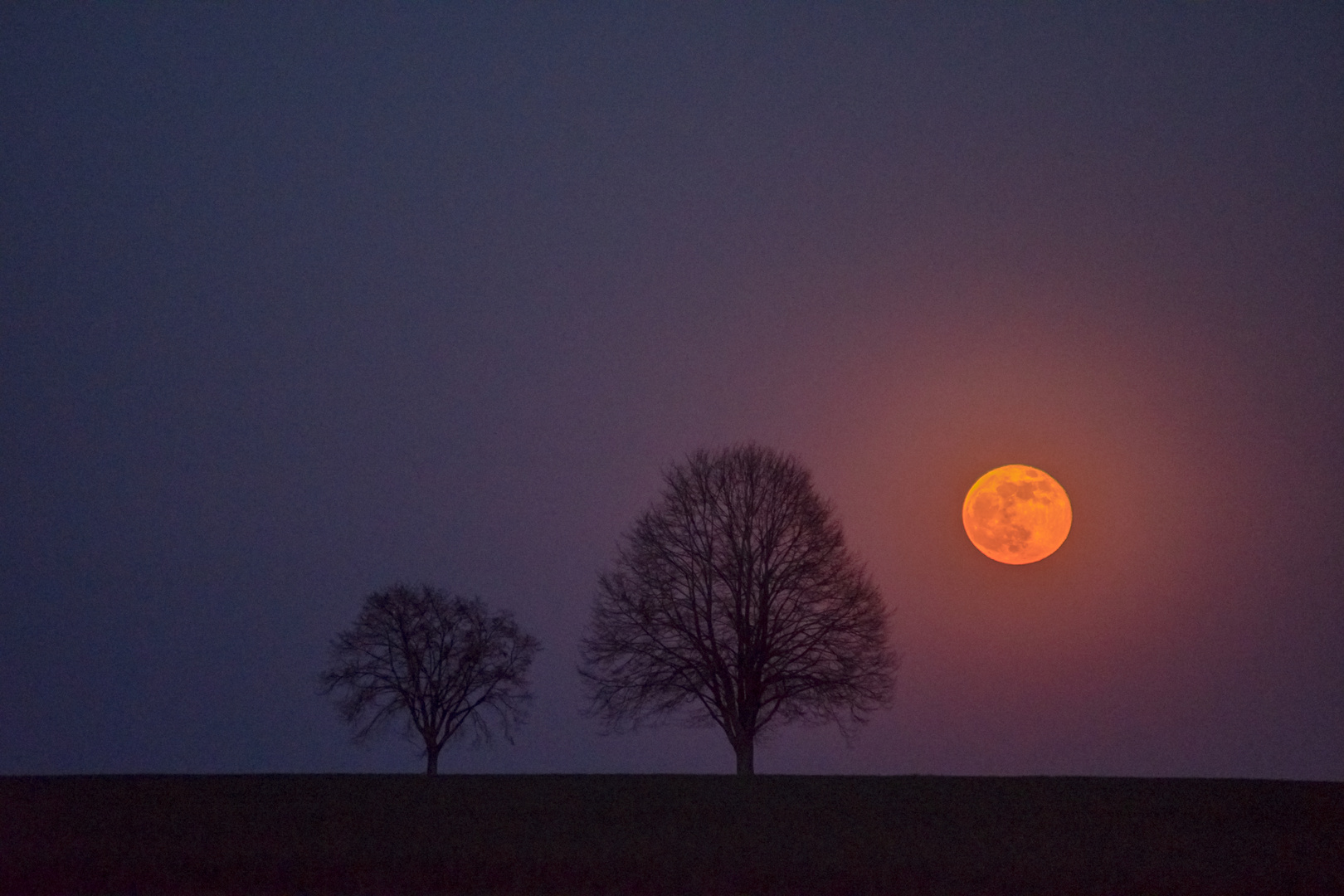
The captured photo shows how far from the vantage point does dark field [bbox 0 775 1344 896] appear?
711 inches

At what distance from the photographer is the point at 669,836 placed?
70.0ft

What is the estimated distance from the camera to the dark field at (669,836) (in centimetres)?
1805

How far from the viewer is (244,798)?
2541 cm

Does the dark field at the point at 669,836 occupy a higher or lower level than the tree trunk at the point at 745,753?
lower

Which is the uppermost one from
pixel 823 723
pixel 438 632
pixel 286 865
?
pixel 438 632

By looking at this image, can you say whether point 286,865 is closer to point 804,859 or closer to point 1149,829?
point 804,859

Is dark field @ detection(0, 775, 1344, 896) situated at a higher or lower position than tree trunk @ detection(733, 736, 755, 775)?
lower

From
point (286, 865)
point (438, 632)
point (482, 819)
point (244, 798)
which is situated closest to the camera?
point (286, 865)

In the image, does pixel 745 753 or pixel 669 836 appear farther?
pixel 745 753

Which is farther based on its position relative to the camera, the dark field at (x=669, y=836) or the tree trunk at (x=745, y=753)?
the tree trunk at (x=745, y=753)

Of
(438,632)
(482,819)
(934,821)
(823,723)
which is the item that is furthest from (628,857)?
(438,632)

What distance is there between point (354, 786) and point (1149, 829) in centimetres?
1774

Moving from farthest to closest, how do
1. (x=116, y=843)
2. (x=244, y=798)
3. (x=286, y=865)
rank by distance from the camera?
(x=244, y=798), (x=116, y=843), (x=286, y=865)

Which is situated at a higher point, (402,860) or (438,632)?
(438,632)
